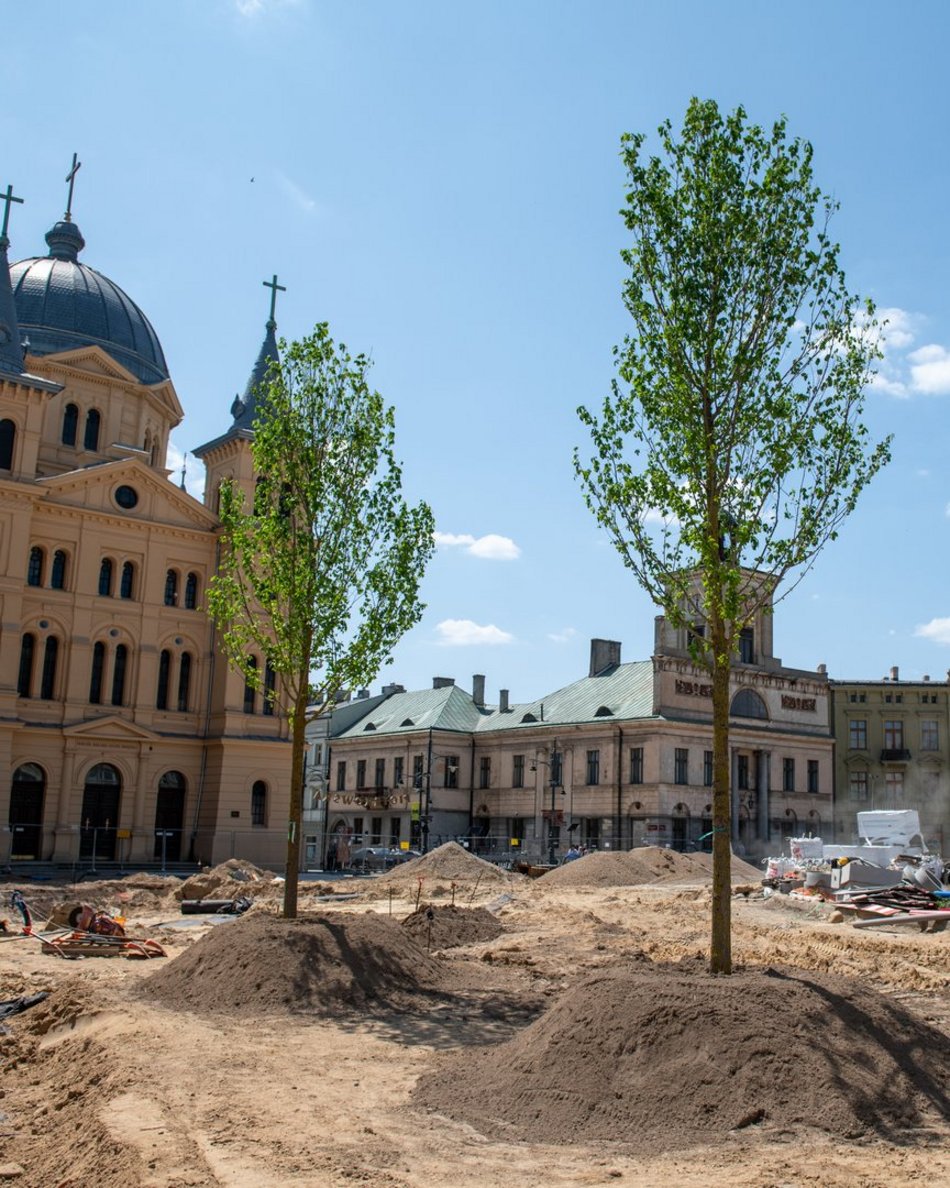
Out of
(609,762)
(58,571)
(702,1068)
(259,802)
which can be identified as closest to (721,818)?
(702,1068)

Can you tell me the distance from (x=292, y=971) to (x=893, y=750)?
64089mm

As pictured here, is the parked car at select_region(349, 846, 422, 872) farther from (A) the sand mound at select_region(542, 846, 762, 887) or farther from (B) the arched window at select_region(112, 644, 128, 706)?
(B) the arched window at select_region(112, 644, 128, 706)

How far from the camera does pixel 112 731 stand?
43.8 metres

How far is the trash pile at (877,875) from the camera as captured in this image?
27859mm

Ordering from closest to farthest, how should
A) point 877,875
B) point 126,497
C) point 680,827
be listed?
point 877,875
point 126,497
point 680,827

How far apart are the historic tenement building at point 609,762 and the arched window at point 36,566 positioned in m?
23.8

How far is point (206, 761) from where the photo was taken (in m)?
46.4

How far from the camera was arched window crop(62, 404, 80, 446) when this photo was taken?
47.9 m

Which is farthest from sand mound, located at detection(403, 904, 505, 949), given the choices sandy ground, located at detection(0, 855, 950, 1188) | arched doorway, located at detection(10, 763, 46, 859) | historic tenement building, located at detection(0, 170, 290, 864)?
arched doorway, located at detection(10, 763, 46, 859)

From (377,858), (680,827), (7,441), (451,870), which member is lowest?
(377,858)

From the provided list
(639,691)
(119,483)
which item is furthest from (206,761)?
(639,691)

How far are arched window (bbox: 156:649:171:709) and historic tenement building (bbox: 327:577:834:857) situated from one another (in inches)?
698

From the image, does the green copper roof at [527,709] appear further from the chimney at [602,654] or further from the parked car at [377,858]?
the parked car at [377,858]

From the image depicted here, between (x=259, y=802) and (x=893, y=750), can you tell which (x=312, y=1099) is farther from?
(x=893, y=750)
